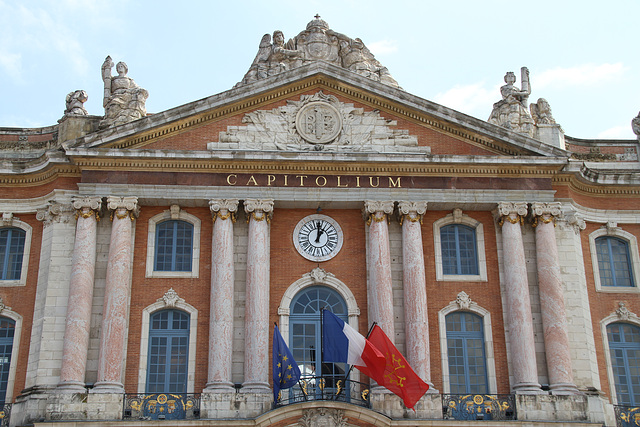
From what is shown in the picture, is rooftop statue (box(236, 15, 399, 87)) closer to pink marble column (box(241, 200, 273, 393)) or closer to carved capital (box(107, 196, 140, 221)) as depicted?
pink marble column (box(241, 200, 273, 393))

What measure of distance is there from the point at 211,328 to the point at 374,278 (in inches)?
198

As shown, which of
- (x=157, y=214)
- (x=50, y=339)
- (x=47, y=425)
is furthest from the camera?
(x=157, y=214)

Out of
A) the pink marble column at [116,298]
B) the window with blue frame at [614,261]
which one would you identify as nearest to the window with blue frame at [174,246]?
the pink marble column at [116,298]

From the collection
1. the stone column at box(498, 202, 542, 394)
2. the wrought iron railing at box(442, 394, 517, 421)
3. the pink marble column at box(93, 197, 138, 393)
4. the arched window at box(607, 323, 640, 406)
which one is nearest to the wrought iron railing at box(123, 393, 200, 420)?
the pink marble column at box(93, 197, 138, 393)

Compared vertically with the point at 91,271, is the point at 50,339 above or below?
below

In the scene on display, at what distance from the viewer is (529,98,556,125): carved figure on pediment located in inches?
1149

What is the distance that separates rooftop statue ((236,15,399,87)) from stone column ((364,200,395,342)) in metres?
4.80

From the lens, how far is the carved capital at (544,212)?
26875 mm

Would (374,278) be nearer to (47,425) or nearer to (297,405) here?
(297,405)

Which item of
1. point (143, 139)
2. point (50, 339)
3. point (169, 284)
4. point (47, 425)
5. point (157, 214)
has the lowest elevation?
point (47, 425)

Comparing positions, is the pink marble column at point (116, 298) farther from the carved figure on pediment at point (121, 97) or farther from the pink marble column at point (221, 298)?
the carved figure on pediment at point (121, 97)

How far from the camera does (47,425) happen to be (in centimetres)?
2306

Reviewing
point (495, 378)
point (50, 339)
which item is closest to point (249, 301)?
point (50, 339)

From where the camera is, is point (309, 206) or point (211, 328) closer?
point (211, 328)
